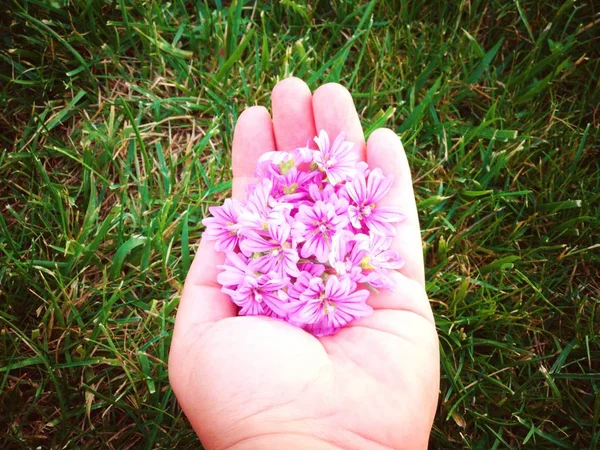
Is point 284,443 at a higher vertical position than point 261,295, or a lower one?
lower

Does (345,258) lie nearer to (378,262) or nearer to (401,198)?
(378,262)

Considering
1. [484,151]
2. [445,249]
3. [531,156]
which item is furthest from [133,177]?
[531,156]

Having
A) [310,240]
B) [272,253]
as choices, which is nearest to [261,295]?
[272,253]

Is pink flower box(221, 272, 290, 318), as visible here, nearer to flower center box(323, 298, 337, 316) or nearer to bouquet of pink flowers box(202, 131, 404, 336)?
bouquet of pink flowers box(202, 131, 404, 336)

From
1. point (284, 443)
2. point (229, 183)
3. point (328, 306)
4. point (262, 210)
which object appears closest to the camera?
point (284, 443)

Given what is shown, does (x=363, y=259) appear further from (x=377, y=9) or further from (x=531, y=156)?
(x=377, y=9)

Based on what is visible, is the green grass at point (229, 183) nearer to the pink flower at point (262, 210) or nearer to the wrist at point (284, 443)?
the pink flower at point (262, 210)

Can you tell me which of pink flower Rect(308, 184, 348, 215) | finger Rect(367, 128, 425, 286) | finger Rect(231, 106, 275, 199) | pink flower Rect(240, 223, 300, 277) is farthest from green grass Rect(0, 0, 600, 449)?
pink flower Rect(308, 184, 348, 215)

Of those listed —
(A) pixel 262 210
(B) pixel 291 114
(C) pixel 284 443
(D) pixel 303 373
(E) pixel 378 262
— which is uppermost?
(B) pixel 291 114

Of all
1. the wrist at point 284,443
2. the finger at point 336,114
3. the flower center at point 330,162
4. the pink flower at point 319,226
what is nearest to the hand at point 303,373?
the wrist at point 284,443
